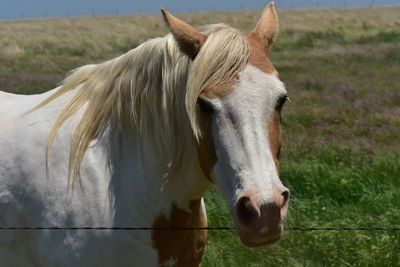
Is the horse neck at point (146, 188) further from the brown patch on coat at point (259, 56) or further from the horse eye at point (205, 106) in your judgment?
the brown patch on coat at point (259, 56)

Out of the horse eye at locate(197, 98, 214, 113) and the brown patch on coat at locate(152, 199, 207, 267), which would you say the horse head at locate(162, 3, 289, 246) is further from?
the brown patch on coat at locate(152, 199, 207, 267)

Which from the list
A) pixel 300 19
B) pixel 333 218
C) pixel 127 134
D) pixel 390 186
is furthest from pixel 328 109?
pixel 300 19

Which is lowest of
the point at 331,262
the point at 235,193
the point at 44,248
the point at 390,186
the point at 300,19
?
the point at 300,19

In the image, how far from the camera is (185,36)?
2658 mm

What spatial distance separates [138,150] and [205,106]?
0.53 metres

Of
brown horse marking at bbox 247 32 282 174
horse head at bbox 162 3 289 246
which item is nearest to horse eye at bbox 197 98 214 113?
horse head at bbox 162 3 289 246

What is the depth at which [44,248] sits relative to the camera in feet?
9.59

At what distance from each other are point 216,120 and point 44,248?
1.05m

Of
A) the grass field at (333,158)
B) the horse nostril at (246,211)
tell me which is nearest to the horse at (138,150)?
the horse nostril at (246,211)

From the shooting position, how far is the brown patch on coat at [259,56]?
2.62 meters

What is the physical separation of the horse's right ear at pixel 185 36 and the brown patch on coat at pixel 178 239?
28.2 inches

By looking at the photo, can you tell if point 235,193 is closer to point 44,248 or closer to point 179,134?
point 179,134

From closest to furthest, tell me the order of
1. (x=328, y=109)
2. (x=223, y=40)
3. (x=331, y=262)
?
(x=223, y=40), (x=331, y=262), (x=328, y=109)

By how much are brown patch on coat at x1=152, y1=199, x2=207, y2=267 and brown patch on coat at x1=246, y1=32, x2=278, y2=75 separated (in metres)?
0.74
